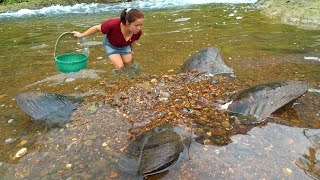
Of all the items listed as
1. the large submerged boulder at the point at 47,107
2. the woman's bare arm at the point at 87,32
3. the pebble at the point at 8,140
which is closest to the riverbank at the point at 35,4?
the woman's bare arm at the point at 87,32

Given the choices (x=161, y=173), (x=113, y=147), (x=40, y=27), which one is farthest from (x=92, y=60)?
(x=40, y=27)

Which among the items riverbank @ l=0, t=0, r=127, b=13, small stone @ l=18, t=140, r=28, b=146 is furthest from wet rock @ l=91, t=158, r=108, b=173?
riverbank @ l=0, t=0, r=127, b=13

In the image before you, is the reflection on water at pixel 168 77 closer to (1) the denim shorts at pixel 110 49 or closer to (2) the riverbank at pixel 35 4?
(1) the denim shorts at pixel 110 49

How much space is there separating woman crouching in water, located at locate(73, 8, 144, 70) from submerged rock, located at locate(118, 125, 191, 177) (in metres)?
2.30

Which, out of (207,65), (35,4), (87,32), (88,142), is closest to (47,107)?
(88,142)

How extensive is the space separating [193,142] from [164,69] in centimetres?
281

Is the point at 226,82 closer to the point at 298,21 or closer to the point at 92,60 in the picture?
the point at 92,60

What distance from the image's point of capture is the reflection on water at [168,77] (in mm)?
3094

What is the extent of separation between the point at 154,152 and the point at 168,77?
2260 millimetres

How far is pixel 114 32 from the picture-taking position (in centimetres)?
552

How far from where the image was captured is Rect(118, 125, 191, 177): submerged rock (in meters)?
2.98

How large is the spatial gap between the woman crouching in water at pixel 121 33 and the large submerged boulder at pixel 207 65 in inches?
45.7

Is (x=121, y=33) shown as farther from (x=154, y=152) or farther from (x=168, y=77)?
(x=154, y=152)

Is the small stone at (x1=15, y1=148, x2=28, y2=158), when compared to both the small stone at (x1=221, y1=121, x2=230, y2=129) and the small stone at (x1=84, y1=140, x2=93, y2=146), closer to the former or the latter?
the small stone at (x1=84, y1=140, x2=93, y2=146)
